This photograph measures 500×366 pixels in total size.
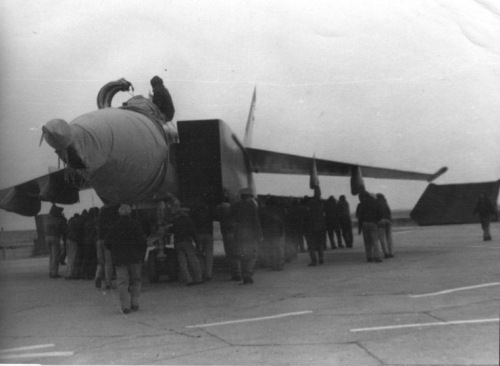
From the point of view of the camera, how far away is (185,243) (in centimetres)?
873

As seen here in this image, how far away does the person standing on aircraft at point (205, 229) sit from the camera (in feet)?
29.5

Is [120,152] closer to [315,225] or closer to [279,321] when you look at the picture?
[279,321]

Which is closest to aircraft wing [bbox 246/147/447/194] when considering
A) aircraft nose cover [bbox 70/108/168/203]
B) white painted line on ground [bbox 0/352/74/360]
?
aircraft nose cover [bbox 70/108/168/203]

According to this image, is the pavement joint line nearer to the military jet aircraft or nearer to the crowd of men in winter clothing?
the military jet aircraft

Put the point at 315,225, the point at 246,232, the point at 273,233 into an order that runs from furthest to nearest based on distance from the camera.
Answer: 1. the point at 315,225
2. the point at 273,233
3. the point at 246,232

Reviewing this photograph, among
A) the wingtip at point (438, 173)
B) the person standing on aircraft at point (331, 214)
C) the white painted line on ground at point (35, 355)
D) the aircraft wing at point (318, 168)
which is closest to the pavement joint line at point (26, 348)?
the white painted line on ground at point (35, 355)

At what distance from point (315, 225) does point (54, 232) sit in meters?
5.38

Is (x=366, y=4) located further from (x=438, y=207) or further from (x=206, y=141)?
(x=438, y=207)

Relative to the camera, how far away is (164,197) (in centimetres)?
826

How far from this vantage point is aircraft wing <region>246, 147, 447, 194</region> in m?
12.4

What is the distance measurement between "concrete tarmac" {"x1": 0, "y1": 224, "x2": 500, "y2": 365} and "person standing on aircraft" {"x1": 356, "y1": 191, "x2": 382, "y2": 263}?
1639 millimetres

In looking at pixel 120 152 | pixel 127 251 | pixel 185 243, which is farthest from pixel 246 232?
pixel 120 152

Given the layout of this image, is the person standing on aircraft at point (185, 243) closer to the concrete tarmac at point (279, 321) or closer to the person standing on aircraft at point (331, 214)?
the concrete tarmac at point (279, 321)

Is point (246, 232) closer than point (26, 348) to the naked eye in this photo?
No
